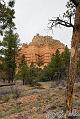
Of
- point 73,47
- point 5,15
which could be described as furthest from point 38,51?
point 73,47

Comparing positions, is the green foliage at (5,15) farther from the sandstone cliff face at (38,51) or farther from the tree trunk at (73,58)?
the sandstone cliff face at (38,51)

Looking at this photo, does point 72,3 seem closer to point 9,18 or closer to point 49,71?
point 9,18

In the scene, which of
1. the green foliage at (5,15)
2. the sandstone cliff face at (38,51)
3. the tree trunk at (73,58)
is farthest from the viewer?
the sandstone cliff face at (38,51)

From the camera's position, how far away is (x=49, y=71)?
219 feet

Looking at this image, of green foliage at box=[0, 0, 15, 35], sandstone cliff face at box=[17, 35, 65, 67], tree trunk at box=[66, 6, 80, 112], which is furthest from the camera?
sandstone cliff face at box=[17, 35, 65, 67]

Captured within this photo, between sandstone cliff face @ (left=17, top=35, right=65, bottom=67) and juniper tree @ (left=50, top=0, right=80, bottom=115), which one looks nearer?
juniper tree @ (left=50, top=0, right=80, bottom=115)

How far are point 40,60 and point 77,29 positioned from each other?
396ft

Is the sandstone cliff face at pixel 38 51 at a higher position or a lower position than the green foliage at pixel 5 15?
higher

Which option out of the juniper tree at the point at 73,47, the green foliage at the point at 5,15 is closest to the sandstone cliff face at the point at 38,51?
the green foliage at the point at 5,15

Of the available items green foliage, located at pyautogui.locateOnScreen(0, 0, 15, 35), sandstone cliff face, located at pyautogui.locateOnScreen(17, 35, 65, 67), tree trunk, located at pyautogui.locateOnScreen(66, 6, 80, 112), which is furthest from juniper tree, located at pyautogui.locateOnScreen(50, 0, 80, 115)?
sandstone cliff face, located at pyautogui.locateOnScreen(17, 35, 65, 67)

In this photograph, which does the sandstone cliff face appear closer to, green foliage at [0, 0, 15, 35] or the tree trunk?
green foliage at [0, 0, 15, 35]

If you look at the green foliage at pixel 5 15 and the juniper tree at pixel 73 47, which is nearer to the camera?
the juniper tree at pixel 73 47

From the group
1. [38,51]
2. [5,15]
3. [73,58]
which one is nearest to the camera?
[73,58]

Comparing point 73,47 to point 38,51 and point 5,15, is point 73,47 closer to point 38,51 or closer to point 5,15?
point 5,15
